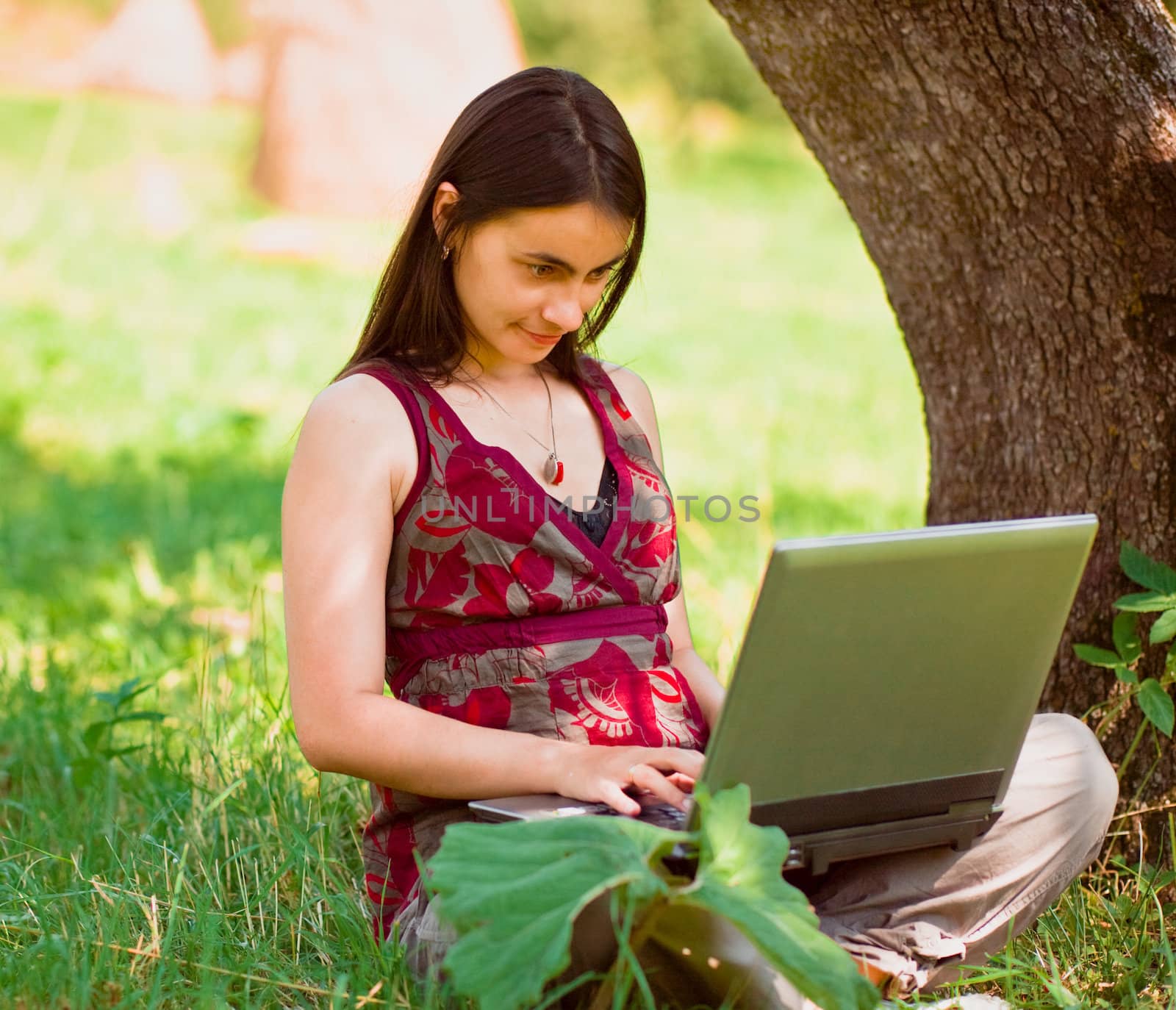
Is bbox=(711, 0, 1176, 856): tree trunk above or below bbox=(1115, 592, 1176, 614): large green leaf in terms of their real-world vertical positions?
above

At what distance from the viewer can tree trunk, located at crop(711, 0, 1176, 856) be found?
7.24ft

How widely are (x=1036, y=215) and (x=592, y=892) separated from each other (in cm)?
147

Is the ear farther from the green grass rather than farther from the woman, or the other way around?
the green grass

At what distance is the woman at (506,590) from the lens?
5.92 ft

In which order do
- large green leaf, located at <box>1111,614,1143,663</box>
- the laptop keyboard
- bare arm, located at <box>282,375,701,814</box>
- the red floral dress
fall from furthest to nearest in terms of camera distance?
1. large green leaf, located at <box>1111,614,1143,663</box>
2. the red floral dress
3. bare arm, located at <box>282,375,701,814</box>
4. the laptop keyboard

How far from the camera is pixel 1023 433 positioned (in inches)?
96.4

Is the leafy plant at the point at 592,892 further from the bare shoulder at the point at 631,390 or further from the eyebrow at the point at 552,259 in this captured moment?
the bare shoulder at the point at 631,390

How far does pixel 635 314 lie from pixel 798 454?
136 inches

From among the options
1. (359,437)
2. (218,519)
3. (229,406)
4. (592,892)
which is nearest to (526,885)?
(592,892)

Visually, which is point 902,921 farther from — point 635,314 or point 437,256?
point 635,314

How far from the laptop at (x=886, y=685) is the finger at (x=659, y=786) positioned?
15 mm

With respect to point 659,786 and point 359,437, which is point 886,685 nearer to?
point 659,786

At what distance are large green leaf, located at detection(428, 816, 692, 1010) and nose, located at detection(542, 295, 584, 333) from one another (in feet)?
2.58

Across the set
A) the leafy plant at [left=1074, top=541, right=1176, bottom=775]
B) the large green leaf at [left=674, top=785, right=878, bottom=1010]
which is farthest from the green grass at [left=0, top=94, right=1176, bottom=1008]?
the large green leaf at [left=674, top=785, right=878, bottom=1010]
